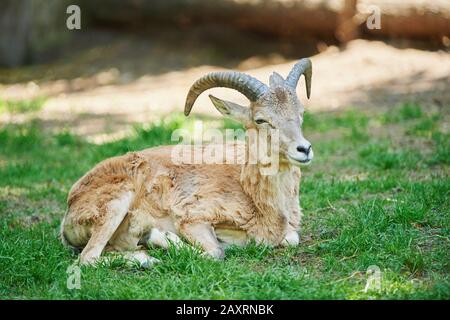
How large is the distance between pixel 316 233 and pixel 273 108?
145cm

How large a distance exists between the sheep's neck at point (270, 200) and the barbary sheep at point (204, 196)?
10mm

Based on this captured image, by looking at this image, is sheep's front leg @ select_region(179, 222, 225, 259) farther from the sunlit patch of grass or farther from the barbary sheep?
the sunlit patch of grass

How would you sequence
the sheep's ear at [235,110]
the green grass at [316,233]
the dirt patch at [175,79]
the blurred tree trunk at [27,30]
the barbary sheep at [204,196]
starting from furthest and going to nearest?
the blurred tree trunk at [27,30] → the dirt patch at [175,79] → the sheep's ear at [235,110] → the barbary sheep at [204,196] → the green grass at [316,233]

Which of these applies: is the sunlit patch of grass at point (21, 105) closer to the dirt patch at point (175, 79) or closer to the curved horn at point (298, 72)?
the dirt patch at point (175, 79)

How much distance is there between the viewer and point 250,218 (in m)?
7.07

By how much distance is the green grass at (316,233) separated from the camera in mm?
5844

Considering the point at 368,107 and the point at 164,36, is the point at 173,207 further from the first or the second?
the point at 164,36

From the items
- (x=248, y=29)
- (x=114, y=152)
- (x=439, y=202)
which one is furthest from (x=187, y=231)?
(x=248, y=29)

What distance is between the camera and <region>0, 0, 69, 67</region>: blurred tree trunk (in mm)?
17125

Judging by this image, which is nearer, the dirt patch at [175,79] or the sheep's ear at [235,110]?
the sheep's ear at [235,110]

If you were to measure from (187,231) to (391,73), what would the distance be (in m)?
8.20

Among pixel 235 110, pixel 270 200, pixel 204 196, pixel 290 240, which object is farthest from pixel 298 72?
pixel 290 240

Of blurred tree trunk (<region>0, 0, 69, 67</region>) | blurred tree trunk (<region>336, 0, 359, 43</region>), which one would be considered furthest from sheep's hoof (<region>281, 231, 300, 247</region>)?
blurred tree trunk (<region>0, 0, 69, 67</region>)

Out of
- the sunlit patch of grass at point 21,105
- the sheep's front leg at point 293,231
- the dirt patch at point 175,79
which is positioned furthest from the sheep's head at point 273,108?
the sunlit patch of grass at point 21,105
